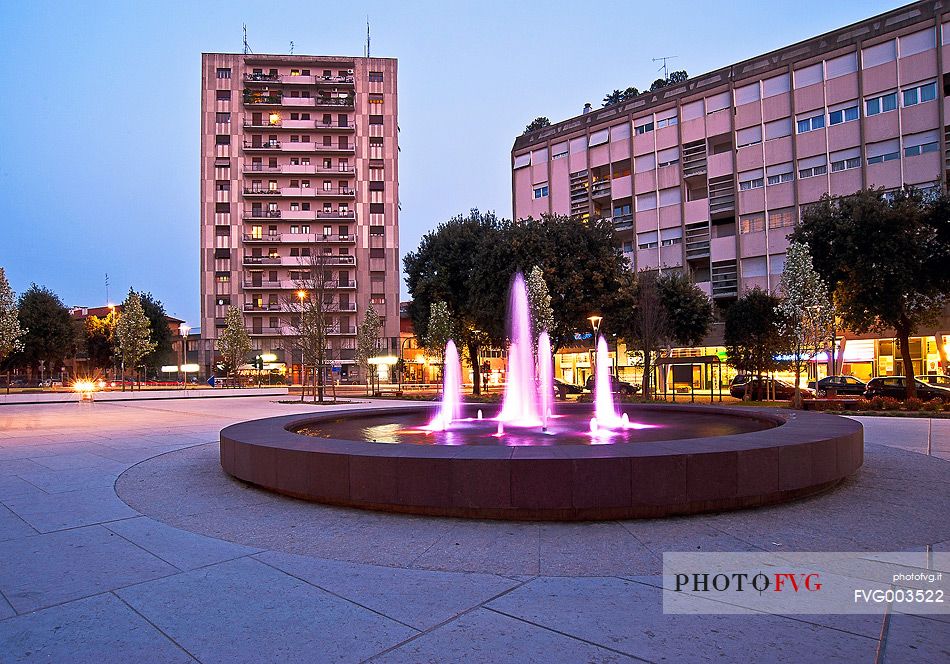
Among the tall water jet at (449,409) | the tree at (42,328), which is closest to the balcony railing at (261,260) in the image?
the tree at (42,328)

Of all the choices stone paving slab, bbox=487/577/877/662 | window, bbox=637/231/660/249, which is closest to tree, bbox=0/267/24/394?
stone paving slab, bbox=487/577/877/662

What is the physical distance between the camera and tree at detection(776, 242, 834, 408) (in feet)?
78.3

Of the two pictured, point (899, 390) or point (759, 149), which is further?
point (759, 149)

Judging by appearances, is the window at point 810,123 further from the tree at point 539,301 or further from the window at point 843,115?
the tree at point 539,301

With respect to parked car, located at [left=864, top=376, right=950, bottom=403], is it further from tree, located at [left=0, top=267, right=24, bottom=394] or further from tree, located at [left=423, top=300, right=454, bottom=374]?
tree, located at [left=0, top=267, right=24, bottom=394]

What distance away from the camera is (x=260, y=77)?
69.4m

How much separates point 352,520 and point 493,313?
25999 mm

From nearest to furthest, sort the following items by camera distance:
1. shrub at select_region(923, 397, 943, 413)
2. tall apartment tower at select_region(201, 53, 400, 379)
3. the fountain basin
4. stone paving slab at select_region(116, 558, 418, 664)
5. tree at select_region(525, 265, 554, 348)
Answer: stone paving slab at select_region(116, 558, 418, 664)
the fountain basin
shrub at select_region(923, 397, 943, 413)
tree at select_region(525, 265, 554, 348)
tall apartment tower at select_region(201, 53, 400, 379)

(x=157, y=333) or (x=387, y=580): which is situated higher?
(x=157, y=333)

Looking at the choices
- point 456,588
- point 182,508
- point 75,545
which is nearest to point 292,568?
point 456,588

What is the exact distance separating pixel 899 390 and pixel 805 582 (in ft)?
98.0

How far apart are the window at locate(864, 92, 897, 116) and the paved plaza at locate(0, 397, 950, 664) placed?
42037 millimetres

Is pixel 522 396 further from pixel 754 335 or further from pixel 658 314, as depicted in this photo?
pixel 754 335

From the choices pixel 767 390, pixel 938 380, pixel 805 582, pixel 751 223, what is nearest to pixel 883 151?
pixel 751 223
